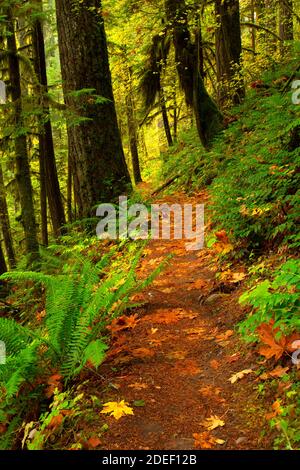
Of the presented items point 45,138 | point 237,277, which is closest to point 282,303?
point 237,277

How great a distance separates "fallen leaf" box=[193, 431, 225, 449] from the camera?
2852 mm

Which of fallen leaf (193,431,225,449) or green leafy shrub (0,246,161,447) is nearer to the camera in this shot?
fallen leaf (193,431,225,449)

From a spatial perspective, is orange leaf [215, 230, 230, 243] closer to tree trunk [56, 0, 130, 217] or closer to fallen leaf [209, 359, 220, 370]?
fallen leaf [209, 359, 220, 370]

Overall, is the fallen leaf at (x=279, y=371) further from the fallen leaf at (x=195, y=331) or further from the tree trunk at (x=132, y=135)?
the tree trunk at (x=132, y=135)

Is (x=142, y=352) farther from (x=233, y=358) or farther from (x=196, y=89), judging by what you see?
(x=196, y=89)

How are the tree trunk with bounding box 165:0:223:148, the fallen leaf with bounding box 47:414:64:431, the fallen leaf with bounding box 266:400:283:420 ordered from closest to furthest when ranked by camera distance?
the fallen leaf with bounding box 266:400:283:420
the fallen leaf with bounding box 47:414:64:431
the tree trunk with bounding box 165:0:223:148

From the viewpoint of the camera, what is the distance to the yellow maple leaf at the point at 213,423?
3.03 m

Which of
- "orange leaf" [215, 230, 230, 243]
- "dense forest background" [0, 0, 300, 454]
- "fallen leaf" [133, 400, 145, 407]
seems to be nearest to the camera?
"fallen leaf" [133, 400, 145, 407]

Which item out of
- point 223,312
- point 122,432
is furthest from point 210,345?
point 122,432

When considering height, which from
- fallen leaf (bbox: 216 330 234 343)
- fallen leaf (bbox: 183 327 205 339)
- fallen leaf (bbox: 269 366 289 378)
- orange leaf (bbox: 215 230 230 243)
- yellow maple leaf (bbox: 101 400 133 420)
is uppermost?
orange leaf (bbox: 215 230 230 243)

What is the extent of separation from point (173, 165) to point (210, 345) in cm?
925

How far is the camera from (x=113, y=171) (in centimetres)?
916

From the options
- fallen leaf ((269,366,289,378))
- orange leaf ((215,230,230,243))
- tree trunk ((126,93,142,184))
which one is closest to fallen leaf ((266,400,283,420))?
fallen leaf ((269,366,289,378))

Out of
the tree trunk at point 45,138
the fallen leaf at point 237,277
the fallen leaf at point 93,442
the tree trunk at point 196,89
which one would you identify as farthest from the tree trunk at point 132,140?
the fallen leaf at point 93,442
